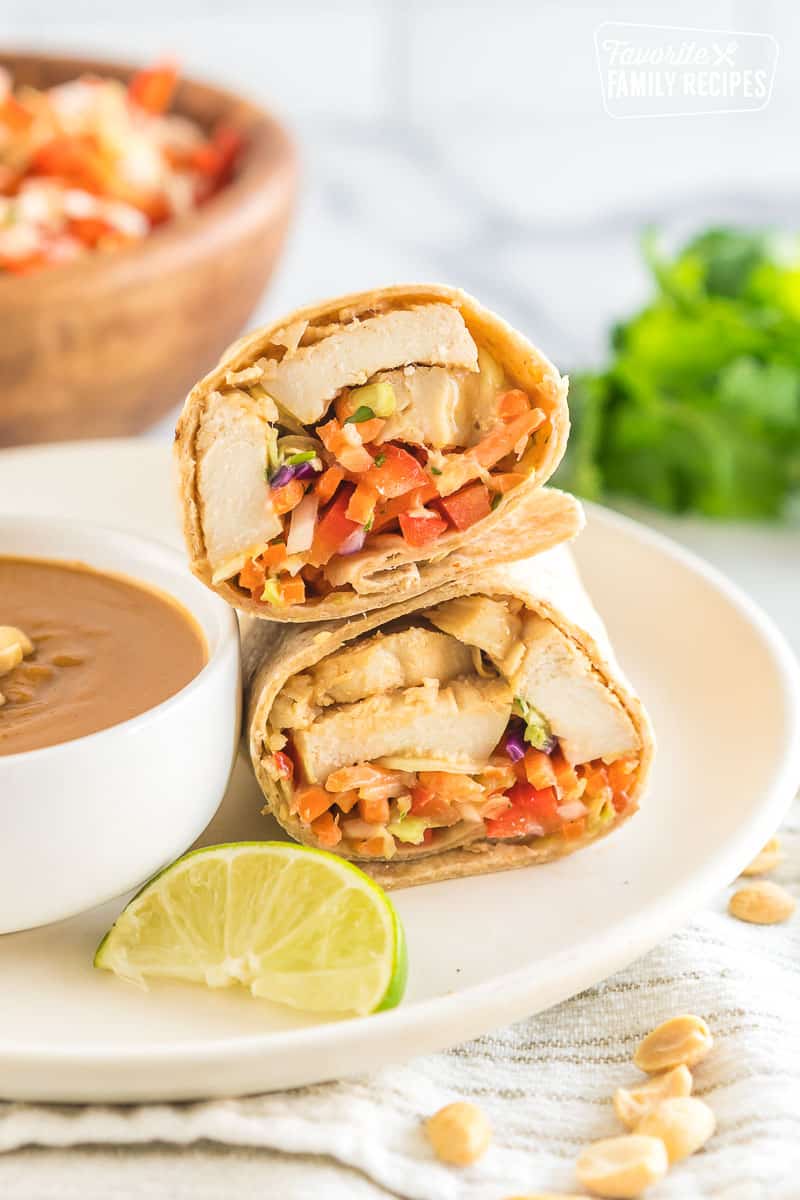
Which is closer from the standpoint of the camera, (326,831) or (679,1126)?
(679,1126)

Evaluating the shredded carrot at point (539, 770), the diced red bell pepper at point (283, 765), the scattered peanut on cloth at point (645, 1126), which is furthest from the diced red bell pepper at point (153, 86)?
the scattered peanut on cloth at point (645, 1126)

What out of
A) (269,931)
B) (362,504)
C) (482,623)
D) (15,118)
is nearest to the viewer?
(269,931)

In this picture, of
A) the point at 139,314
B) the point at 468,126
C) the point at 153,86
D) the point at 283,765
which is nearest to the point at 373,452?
the point at 283,765

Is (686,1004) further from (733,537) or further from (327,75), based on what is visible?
(327,75)

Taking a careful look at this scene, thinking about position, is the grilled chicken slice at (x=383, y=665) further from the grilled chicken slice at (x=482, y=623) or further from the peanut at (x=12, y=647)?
the peanut at (x=12, y=647)

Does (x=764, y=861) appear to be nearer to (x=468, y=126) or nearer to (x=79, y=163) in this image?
(x=79, y=163)

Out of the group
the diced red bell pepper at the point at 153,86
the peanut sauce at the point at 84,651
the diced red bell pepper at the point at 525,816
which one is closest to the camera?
the peanut sauce at the point at 84,651

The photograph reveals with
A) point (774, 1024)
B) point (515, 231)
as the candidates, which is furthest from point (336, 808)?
point (515, 231)
